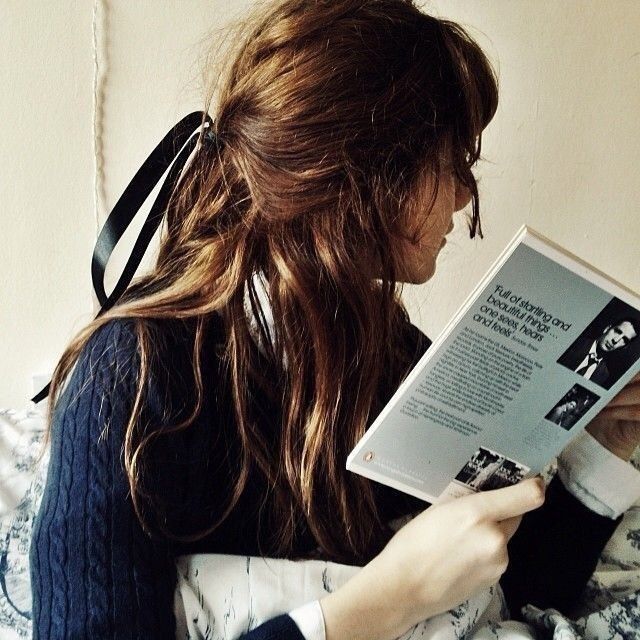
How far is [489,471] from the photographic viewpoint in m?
0.54

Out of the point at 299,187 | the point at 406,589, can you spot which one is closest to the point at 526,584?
the point at 406,589

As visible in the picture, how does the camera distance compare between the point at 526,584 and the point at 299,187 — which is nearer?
the point at 299,187

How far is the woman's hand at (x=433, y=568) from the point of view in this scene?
1.68 feet

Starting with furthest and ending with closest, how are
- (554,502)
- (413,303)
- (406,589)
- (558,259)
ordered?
(413,303)
(554,502)
(406,589)
(558,259)

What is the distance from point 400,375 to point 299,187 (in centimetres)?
27

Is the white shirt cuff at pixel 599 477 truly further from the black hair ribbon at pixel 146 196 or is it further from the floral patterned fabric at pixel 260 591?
the black hair ribbon at pixel 146 196

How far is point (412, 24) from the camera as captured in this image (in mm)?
545

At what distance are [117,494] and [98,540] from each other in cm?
4

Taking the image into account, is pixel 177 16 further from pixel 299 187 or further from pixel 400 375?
pixel 400 375

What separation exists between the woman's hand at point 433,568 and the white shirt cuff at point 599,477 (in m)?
0.13

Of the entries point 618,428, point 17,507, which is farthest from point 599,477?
point 17,507

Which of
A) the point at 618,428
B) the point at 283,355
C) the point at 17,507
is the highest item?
the point at 618,428

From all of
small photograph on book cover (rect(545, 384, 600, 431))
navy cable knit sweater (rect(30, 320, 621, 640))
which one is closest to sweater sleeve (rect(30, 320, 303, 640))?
navy cable knit sweater (rect(30, 320, 621, 640))

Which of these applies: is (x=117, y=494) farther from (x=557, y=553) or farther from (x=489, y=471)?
(x=557, y=553)
